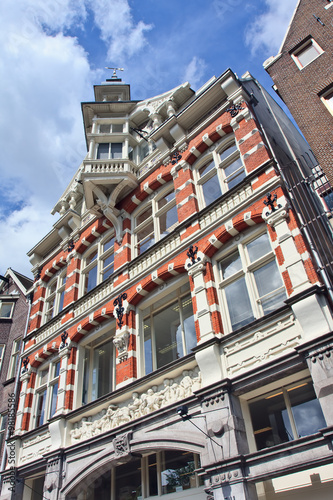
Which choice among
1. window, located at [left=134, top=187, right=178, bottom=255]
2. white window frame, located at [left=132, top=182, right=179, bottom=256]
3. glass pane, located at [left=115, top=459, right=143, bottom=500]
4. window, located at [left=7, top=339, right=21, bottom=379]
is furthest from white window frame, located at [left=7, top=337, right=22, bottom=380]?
glass pane, located at [left=115, top=459, right=143, bottom=500]

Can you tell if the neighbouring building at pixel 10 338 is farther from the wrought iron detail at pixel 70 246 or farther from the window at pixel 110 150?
the window at pixel 110 150

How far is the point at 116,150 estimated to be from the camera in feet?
61.9

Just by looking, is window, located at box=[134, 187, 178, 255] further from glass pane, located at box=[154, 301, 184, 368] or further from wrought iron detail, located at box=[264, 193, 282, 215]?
wrought iron detail, located at box=[264, 193, 282, 215]

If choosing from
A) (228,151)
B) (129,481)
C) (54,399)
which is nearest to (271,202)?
(228,151)

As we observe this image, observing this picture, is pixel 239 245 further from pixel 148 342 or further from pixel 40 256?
pixel 40 256

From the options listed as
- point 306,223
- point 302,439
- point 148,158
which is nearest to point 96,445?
point 302,439

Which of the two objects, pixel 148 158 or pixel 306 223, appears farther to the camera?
pixel 148 158

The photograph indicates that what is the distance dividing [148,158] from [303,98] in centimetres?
653

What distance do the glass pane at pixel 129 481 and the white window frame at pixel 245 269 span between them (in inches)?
198

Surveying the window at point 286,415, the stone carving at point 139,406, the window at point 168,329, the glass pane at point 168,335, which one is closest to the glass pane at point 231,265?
the window at point 168,329

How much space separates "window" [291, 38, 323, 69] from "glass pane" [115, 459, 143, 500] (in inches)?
569

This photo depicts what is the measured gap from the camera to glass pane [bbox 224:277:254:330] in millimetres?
10547

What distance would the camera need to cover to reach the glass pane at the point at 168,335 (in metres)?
12.2

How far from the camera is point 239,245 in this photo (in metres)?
11.4
